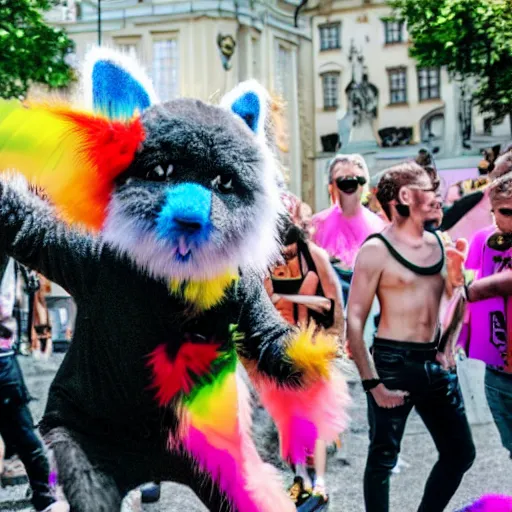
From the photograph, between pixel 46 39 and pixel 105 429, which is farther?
pixel 46 39

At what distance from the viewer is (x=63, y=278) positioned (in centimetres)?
230

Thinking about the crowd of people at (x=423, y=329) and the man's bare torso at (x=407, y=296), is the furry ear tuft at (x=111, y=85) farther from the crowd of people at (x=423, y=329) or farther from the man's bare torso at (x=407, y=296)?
the man's bare torso at (x=407, y=296)

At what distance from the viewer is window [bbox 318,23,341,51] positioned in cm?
1182

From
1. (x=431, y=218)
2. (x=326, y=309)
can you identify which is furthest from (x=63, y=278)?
(x=326, y=309)

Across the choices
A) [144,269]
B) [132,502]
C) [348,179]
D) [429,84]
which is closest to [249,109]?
[144,269]

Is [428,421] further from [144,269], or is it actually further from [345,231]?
[345,231]

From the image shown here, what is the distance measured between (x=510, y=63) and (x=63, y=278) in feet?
24.9

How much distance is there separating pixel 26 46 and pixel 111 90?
29.6ft

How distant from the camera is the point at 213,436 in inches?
88.6

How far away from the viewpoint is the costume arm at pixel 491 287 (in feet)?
10.9

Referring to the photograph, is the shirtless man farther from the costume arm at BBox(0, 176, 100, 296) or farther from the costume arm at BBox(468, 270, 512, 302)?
the costume arm at BBox(0, 176, 100, 296)

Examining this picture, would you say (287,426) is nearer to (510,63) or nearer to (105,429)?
(105,429)

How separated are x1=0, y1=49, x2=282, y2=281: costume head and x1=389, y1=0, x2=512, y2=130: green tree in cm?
678

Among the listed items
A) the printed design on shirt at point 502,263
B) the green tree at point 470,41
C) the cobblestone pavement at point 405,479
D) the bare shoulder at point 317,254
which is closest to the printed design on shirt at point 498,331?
the printed design on shirt at point 502,263
